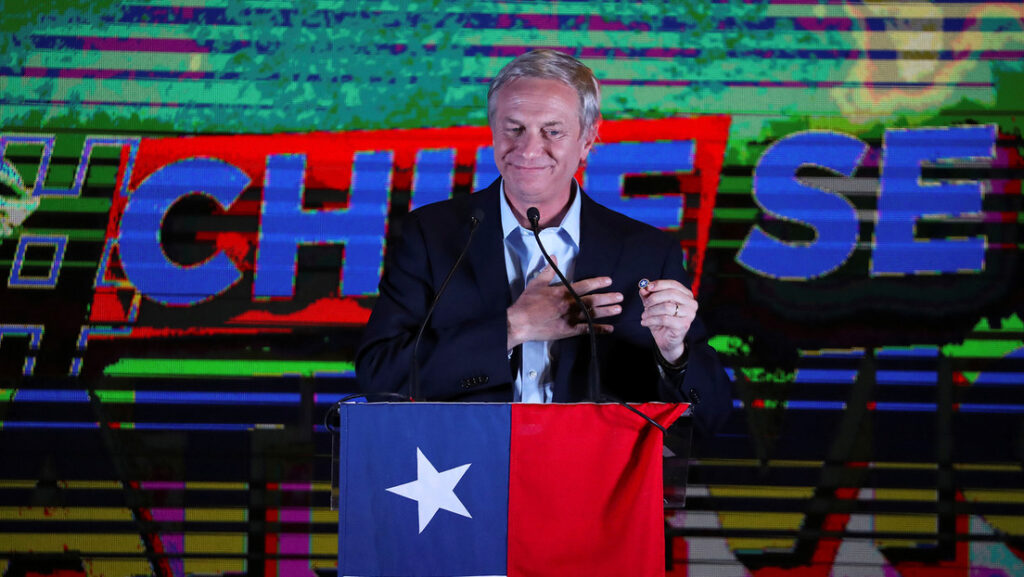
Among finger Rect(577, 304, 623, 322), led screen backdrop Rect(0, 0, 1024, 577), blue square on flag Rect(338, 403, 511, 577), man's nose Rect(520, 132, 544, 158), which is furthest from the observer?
led screen backdrop Rect(0, 0, 1024, 577)

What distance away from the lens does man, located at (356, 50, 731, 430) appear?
72.2 inches

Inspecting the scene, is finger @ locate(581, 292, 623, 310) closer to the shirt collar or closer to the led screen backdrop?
the shirt collar

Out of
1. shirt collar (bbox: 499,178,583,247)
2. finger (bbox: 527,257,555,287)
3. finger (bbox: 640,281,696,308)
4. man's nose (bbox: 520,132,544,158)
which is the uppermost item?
man's nose (bbox: 520,132,544,158)

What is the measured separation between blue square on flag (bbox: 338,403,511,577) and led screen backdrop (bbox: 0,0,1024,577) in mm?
1757

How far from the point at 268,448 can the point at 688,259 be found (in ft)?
5.38

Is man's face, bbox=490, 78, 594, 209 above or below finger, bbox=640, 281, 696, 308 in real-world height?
above

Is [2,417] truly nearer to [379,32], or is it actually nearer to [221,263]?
[221,263]

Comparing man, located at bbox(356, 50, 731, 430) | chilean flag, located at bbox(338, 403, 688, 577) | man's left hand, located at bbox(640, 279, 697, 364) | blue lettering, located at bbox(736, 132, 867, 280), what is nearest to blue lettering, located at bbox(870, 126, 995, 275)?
blue lettering, located at bbox(736, 132, 867, 280)

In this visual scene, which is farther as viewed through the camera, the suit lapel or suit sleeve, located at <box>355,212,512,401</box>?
the suit lapel

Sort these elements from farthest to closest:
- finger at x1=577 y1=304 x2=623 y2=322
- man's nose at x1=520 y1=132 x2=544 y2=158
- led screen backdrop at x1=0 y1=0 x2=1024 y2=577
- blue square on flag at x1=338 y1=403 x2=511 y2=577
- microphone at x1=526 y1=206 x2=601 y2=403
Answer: led screen backdrop at x1=0 y1=0 x2=1024 y2=577
man's nose at x1=520 y1=132 x2=544 y2=158
finger at x1=577 y1=304 x2=623 y2=322
microphone at x1=526 y1=206 x2=601 y2=403
blue square on flag at x1=338 y1=403 x2=511 y2=577

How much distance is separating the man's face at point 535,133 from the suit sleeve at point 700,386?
459 mm

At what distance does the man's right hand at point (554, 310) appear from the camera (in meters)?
1.81

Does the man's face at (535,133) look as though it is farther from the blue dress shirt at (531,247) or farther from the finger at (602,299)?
the finger at (602,299)

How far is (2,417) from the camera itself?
3309mm
